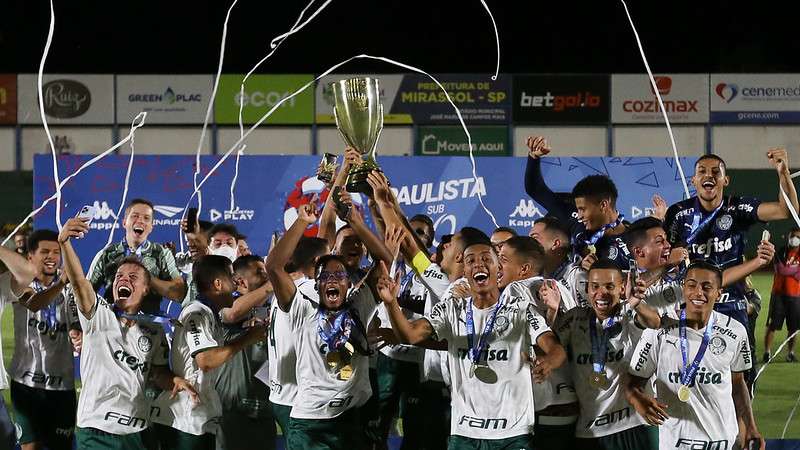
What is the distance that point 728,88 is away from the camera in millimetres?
27141

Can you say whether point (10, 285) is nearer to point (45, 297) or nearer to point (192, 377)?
point (45, 297)

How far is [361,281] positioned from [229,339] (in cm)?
91

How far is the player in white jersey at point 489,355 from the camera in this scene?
19.7 ft

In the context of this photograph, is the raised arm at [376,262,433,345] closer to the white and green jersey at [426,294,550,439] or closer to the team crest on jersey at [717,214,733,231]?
the white and green jersey at [426,294,550,439]

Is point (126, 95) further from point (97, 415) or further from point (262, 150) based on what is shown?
point (97, 415)

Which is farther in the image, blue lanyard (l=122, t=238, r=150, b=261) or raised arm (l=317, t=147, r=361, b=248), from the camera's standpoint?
blue lanyard (l=122, t=238, r=150, b=261)

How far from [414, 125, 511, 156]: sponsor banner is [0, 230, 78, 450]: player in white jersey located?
1905 cm

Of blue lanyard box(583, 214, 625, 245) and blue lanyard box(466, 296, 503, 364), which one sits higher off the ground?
blue lanyard box(583, 214, 625, 245)

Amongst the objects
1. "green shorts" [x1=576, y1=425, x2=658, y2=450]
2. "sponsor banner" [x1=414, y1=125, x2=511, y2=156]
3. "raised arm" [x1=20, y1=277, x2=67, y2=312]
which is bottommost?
"green shorts" [x1=576, y1=425, x2=658, y2=450]

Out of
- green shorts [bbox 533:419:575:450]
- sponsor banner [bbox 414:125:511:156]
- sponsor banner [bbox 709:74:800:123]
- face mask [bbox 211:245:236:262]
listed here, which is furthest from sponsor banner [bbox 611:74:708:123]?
green shorts [bbox 533:419:575:450]

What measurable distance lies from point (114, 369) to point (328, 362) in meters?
1.17

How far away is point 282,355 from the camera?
22.5ft

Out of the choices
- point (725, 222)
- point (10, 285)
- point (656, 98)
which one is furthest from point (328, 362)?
point (656, 98)

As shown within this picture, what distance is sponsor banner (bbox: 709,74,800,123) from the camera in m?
27.1
